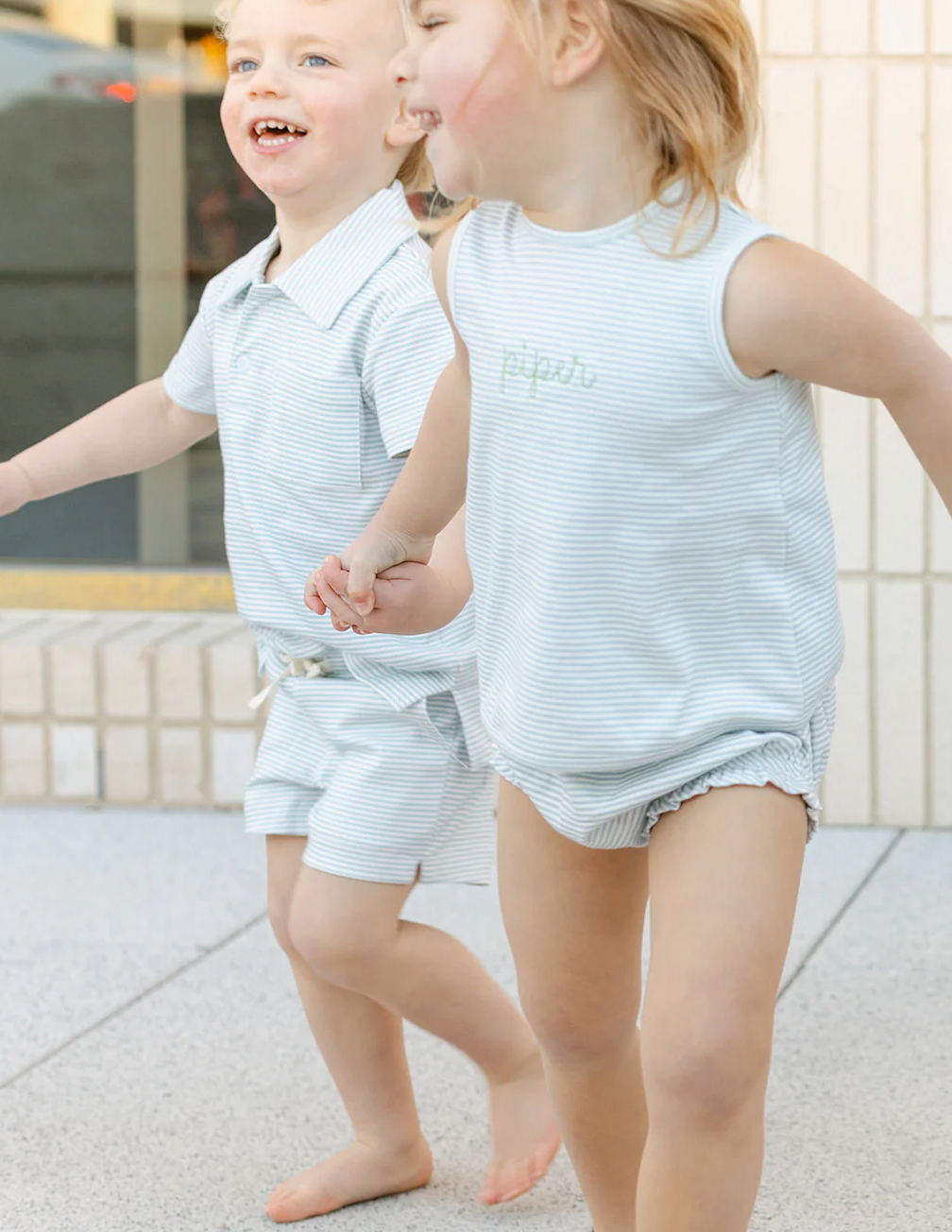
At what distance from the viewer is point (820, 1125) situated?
2035mm

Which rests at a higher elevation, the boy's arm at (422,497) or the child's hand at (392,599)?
the boy's arm at (422,497)

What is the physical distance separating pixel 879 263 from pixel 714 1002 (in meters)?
2.18

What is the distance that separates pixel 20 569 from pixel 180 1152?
6.62 feet

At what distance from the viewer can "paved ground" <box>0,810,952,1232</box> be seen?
187 centimetres

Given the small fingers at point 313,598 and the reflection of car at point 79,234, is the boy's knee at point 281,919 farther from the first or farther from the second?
the reflection of car at point 79,234

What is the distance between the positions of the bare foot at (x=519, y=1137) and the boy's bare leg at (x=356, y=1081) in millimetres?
Answer: 94

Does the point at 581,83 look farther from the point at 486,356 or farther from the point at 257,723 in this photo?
the point at 257,723

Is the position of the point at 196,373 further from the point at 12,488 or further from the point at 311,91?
the point at 311,91

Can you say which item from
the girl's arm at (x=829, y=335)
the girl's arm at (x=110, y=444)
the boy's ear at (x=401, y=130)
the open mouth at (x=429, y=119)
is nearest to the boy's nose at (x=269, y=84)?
the boy's ear at (x=401, y=130)

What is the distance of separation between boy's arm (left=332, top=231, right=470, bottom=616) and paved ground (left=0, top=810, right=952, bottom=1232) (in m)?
0.78

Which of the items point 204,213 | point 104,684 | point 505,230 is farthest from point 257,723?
point 505,230

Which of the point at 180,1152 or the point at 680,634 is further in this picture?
the point at 180,1152

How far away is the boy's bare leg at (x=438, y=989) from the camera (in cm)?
178

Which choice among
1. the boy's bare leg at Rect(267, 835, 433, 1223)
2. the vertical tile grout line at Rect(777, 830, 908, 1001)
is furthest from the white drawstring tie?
the vertical tile grout line at Rect(777, 830, 908, 1001)
